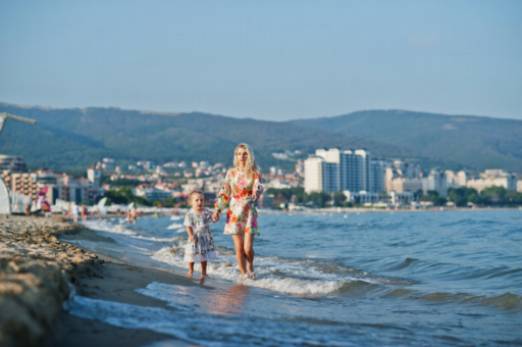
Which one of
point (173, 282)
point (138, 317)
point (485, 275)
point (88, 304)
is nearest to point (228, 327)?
point (138, 317)

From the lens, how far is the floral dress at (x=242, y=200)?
7.66m

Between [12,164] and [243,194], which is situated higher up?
[12,164]

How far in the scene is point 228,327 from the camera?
4.76 m

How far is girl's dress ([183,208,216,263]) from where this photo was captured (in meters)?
7.80

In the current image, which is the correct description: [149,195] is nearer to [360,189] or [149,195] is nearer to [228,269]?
[360,189]

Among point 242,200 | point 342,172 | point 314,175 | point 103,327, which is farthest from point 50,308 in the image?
point 342,172

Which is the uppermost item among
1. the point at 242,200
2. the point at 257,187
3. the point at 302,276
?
the point at 257,187

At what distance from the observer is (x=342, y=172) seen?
612 feet

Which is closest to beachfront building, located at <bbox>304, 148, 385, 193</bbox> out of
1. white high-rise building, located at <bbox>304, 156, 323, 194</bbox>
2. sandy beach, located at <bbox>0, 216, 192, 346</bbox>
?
white high-rise building, located at <bbox>304, 156, 323, 194</bbox>

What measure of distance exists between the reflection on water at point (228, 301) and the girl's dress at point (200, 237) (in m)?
0.59

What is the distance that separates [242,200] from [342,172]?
590ft

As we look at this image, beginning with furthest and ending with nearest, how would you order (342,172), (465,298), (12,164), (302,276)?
1. (342,172)
2. (12,164)
3. (302,276)
4. (465,298)

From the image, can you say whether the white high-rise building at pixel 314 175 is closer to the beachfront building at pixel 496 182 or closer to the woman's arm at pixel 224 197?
the beachfront building at pixel 496 182

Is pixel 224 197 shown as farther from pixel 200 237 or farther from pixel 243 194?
pixel 200 237
